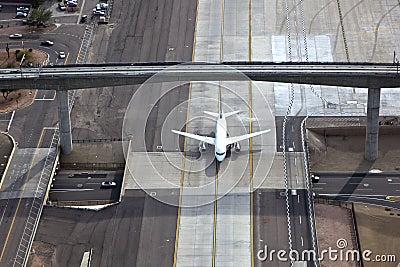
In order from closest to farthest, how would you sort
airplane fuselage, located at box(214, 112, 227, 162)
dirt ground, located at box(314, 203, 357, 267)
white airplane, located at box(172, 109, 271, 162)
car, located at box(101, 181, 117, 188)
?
dirt ground, located at box(314, 203, 357, 267) < car, located at box(101, 181, 117, 188) < airplane fuselage, located at box(214, 112, 227, 162) < white airplane, located at box(172, 109, 271, 162)

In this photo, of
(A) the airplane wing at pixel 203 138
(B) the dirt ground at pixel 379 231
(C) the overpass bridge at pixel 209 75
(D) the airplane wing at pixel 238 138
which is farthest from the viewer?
(A) the airplane wing at pixel 203 138

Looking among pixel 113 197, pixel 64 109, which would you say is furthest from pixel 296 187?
pixel 64 109

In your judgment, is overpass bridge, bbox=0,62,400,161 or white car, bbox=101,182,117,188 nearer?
overpass bridge, bbox=0,62,400,161

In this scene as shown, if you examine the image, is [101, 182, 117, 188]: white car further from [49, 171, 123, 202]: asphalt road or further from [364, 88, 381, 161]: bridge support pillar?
[364, 88, 381, 161]: bridge support pillar

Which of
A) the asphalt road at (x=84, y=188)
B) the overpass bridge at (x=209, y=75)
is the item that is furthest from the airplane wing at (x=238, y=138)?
the asphalt road at (x=84, y=188)

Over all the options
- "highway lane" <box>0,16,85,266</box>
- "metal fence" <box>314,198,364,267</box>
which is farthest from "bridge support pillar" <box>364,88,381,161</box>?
"highway lane" <box>0,16,85,266</box>

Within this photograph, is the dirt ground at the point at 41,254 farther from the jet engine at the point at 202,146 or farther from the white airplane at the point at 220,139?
the jet engine at the point at 202,146

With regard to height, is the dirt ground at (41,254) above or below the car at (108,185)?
below
